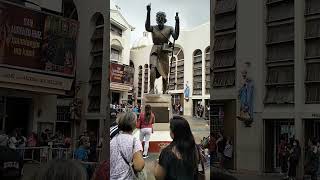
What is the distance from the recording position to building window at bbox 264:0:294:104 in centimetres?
113

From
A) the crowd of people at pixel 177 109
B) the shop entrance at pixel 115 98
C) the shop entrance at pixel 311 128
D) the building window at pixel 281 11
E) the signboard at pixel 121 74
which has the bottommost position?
the shop entrance at pixel 311 128

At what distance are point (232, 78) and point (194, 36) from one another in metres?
0.15

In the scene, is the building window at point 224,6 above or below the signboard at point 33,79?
above

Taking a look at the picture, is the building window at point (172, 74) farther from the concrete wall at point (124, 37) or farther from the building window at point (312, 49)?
the building window at point (312, 49)

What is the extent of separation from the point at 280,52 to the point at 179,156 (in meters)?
0.77

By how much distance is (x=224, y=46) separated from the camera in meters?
0.63

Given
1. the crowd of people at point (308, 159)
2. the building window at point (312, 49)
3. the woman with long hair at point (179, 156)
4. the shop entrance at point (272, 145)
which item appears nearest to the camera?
the woman with long hair at point (179, 156)

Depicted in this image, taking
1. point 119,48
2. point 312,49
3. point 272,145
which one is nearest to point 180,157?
point 119,48

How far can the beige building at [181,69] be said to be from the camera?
0.52 m

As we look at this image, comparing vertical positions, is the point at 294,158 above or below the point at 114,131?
below

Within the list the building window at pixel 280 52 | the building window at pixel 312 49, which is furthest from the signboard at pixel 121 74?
the building window at pixel 312 49

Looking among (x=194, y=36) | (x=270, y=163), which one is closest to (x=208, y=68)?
(x=194, y=36)

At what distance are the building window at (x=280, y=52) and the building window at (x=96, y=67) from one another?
25.4 inches

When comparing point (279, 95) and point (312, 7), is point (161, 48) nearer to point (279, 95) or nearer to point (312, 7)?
point (279, 95)
